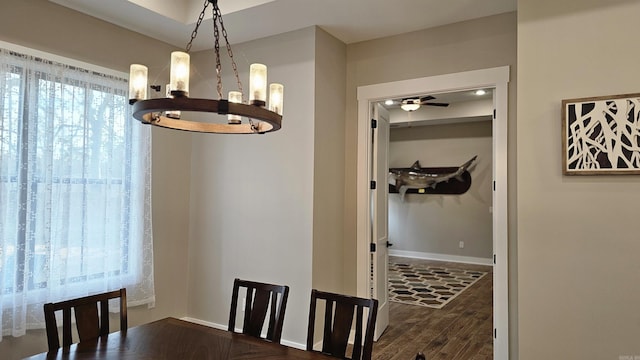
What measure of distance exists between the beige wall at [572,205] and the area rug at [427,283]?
2970 mm

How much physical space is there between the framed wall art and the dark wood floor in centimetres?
211

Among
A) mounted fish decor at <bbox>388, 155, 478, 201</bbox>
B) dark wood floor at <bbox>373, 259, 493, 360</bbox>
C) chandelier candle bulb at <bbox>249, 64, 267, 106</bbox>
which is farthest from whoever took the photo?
mounted fish decor at <bbox>388, 155, 478, 201</bbox>

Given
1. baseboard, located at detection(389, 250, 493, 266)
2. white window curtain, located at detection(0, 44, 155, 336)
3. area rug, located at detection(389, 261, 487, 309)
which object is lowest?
area rug, located at detection(389, 261, 487, 309)

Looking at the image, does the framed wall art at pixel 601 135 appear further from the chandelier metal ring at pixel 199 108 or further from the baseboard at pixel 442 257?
the baseboard at pixel 442 257

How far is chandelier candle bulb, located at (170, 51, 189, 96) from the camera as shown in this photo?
164cm

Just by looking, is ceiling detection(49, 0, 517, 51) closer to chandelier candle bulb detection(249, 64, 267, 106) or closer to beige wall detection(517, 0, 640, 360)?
beige wall detection(517, 0, 640, 360)

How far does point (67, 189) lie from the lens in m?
3.23

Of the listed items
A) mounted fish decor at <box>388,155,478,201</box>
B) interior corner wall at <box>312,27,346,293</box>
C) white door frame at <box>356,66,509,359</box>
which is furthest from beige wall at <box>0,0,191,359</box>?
mounted fish decor at <box>388,155,478,201</box>

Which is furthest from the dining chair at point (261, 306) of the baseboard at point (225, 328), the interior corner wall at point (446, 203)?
the interior corner wall at point (446, 203)

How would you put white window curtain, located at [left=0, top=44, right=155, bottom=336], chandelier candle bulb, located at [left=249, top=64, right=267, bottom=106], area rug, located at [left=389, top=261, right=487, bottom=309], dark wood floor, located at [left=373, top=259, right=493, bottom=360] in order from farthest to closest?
area rug, located at [left=389, top=261, right=487, bottom=309] → dark wood floor, located at [left=373, top=259, right=493, bottom=360] → white window curtain, located at [left=0, top=44, right=155, bottom=336] → chandelier candle bulb, located at [left=249, top=64, right=267, bottom=106]

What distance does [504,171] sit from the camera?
325cm

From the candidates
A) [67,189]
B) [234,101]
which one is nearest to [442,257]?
[67,189]

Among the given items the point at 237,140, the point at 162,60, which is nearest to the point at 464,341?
the point at 237,140

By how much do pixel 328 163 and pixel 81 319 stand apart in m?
2.28
